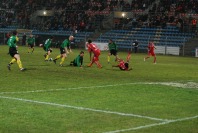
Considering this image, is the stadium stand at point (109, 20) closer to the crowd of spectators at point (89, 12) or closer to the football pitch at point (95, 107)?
the crowd of spectators at point (89, 12)

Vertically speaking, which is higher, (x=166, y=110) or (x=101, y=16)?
(x=101, y=16)

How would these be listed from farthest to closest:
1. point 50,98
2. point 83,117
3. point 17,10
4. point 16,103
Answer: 1. point 17,10
2. point 50,98
3. point 16,103
4. point 83,117

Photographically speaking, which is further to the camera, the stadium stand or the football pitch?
the stadium stand

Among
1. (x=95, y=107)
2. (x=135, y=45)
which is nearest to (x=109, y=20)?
(x=135, y=45)

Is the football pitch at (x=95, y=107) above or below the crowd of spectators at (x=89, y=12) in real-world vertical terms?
below

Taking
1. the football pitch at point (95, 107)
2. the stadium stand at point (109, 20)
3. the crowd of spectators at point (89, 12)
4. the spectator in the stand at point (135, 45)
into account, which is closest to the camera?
the football pitch at point (95, 107)

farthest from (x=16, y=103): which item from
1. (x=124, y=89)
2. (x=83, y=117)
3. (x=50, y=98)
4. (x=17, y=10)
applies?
(x=17, y=10)

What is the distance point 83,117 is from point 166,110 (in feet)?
8.79

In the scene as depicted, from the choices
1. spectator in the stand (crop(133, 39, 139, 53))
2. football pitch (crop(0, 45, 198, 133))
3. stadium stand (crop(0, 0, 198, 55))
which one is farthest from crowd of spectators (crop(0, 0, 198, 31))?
football pitch (crop(0, 45, 198, 133))

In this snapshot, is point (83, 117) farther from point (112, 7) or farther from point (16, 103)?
point (112, 7)

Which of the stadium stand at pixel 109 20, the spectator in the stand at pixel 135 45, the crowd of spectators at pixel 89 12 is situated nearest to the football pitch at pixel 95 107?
the spectator in the stand at pixel 135 45

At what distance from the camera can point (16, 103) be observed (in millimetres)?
12562

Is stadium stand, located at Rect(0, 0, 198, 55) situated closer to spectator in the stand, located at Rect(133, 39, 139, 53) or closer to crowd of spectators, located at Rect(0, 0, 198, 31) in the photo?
crowd of spectators, located at Rect(0, 0, 198, 31)

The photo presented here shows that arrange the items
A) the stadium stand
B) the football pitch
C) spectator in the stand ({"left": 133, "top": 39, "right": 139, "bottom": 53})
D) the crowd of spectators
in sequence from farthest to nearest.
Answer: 1. the crowd of spectators
2. the stadium stand
3. spectator in the stand ({"left": 133, "top": 39, "right": 139, "bottom": 53})
4. the football pitch
